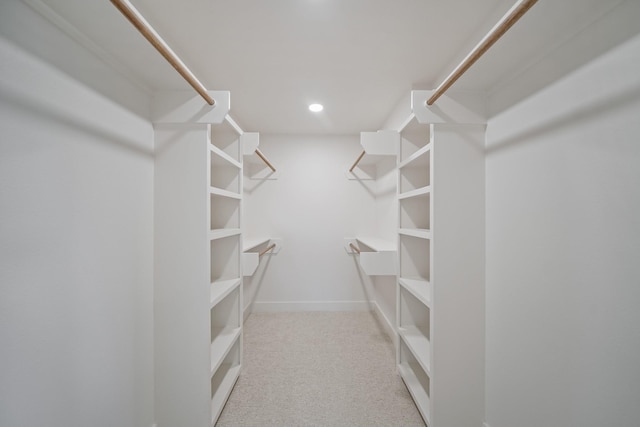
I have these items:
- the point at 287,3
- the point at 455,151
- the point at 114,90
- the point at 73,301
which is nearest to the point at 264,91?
the point at 287,3

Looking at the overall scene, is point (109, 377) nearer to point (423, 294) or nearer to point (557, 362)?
point (423, 294)

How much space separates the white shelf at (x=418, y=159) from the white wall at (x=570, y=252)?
35cm

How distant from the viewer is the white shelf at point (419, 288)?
140 centimetres

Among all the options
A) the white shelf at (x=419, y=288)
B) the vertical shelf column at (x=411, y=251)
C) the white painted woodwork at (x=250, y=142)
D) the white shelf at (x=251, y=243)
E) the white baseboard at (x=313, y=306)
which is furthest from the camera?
the white baseboard at (x=313, y=306)

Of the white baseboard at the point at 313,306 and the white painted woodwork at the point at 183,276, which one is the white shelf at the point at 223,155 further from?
the white baseboard at the point at 313,306

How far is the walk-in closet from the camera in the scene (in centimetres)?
75

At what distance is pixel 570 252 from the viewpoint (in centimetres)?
88

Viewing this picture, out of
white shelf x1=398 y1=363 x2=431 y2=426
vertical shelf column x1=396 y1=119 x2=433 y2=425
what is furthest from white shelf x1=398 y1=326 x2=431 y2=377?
white shelf x1=398 y1=363 x2=431 y2=426

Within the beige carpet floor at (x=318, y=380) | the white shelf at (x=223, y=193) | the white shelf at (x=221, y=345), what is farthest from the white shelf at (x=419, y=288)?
the white shelf at (x=223, y=193)

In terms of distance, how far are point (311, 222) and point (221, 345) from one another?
179cm

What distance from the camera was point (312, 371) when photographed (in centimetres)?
188

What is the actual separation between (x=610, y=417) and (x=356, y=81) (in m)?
2.06

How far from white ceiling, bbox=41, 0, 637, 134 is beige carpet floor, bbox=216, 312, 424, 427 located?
6.50 feet

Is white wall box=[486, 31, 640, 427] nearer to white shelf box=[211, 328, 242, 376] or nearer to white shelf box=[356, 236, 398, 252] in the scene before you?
white shelf box=[356, 236, 398, 252]
